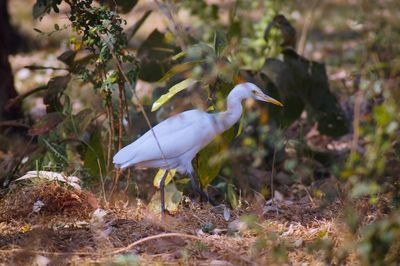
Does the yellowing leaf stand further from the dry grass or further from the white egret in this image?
the white egret

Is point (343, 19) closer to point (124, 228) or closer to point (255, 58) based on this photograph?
point (255, 58)

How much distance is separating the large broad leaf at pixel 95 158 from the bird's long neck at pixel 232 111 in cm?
99

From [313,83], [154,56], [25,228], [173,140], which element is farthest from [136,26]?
[25,228]

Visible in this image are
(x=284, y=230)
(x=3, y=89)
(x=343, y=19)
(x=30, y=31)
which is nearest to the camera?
(x=284, y=230)

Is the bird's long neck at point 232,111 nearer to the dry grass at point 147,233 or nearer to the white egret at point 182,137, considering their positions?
the white egret at point 182,137

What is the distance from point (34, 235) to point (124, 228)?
1.76 ft

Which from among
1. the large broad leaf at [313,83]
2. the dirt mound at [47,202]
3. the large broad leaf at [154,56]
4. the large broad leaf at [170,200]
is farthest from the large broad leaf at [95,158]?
the large broad leaf at [313,83]

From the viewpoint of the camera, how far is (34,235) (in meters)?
3.47

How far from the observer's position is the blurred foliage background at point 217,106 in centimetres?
411

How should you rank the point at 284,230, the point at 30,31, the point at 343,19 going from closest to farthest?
1. the point at 284,230
2. the point at 343,19
3. the point at 30,31

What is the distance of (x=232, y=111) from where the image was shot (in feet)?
13.5

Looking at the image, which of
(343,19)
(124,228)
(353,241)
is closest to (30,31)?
(343,19)

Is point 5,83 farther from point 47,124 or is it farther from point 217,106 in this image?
point 217,106

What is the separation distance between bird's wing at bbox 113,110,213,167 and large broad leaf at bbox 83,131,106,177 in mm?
697
